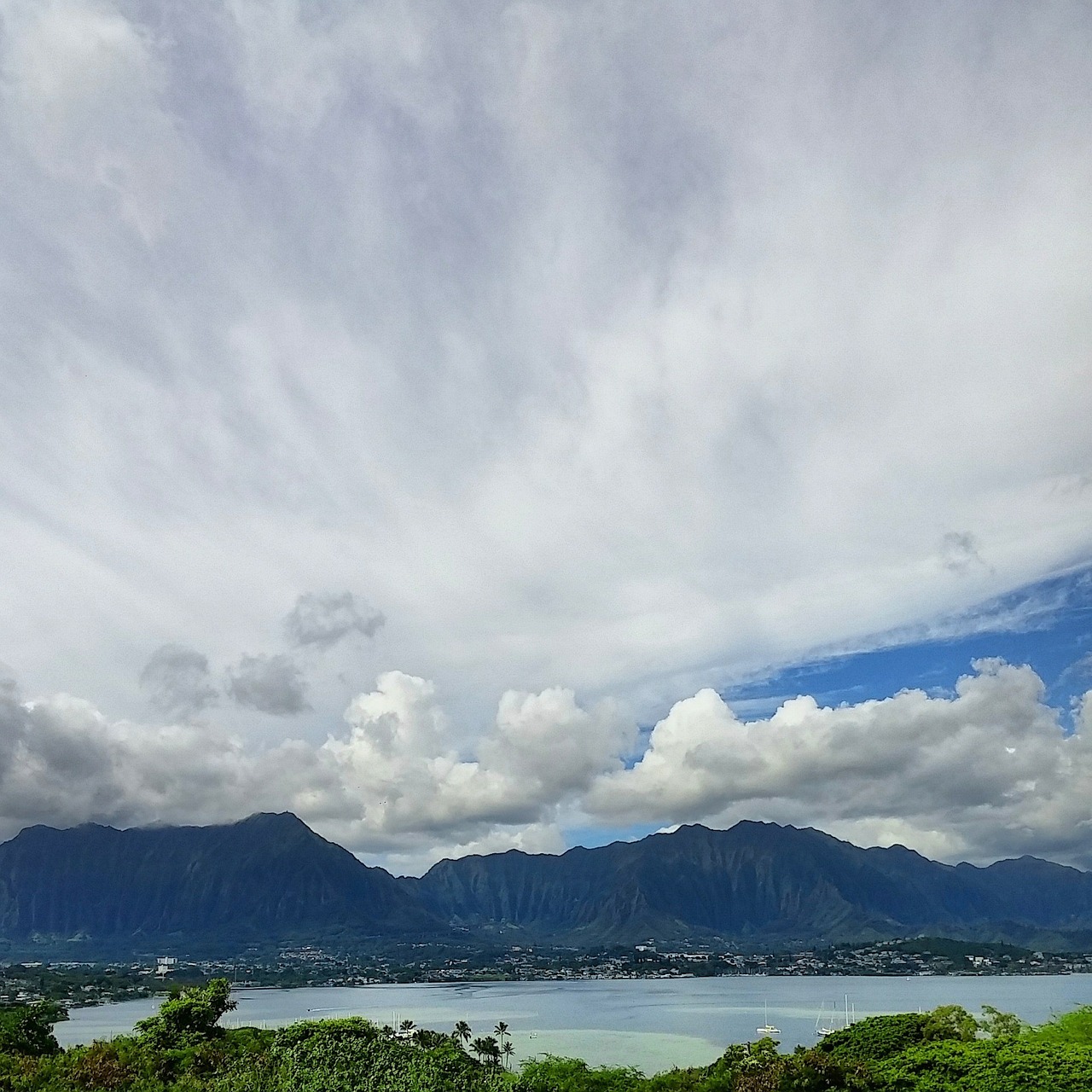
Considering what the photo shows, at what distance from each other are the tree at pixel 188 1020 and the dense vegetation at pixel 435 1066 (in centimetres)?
8

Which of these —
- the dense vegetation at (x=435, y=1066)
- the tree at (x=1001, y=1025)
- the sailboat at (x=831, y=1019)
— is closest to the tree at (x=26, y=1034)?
the dense vegetation at (x=435, y=1066)

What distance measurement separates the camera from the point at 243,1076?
37.6m

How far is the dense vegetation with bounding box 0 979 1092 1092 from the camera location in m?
36.7

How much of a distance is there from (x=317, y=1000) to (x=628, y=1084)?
6914 inches

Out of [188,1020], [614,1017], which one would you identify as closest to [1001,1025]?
[188,1020]

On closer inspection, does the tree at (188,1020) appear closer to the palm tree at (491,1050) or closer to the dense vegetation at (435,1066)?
the dense vegetation at (435,1066)

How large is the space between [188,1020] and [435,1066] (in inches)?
820

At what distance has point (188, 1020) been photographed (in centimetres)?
5091

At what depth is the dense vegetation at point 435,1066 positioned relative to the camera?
3672 centimetres

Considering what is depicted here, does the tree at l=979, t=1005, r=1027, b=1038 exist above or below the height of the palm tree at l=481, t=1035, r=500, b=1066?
above

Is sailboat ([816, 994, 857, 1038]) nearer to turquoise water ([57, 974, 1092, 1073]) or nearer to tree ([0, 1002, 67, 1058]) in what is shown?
turquoise water ([57, 974, 1092, 1073])

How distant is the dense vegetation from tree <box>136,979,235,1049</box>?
77 millimetres

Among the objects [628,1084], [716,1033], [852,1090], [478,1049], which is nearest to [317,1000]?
[716,1033]

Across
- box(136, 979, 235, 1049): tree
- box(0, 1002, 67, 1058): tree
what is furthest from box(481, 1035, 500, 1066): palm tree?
box(0, 1002, 67, 1058): tree
